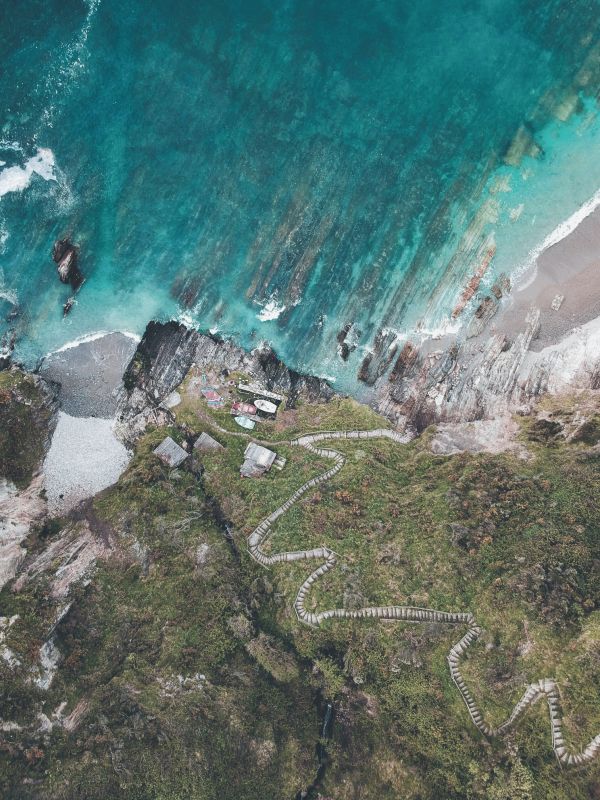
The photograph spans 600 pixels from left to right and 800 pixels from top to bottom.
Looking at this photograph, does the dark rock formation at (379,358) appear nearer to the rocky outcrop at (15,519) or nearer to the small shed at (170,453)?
the small shed at (170,453)

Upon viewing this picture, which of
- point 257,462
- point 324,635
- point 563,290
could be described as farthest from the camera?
point 563,290

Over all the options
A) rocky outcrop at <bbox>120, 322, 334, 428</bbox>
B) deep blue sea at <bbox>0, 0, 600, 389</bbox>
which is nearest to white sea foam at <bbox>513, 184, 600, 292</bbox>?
deep blue sea at <bbox>0, 0, 600, 389</bbox>

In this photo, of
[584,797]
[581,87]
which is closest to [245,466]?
[584,797]

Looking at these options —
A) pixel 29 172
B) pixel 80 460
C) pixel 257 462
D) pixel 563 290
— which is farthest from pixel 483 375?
pixel 29 172

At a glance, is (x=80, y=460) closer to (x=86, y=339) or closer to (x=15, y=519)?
(x=15, y=519)

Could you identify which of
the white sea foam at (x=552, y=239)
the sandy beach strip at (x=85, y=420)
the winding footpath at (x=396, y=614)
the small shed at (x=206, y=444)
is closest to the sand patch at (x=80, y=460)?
the sandy beach strip at (x=85, y=420)

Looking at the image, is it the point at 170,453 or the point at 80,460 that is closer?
the point at 170,453

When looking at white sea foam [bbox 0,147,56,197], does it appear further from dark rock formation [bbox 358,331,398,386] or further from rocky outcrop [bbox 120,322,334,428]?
dark rock formation [bbox 358,331,398,386]
